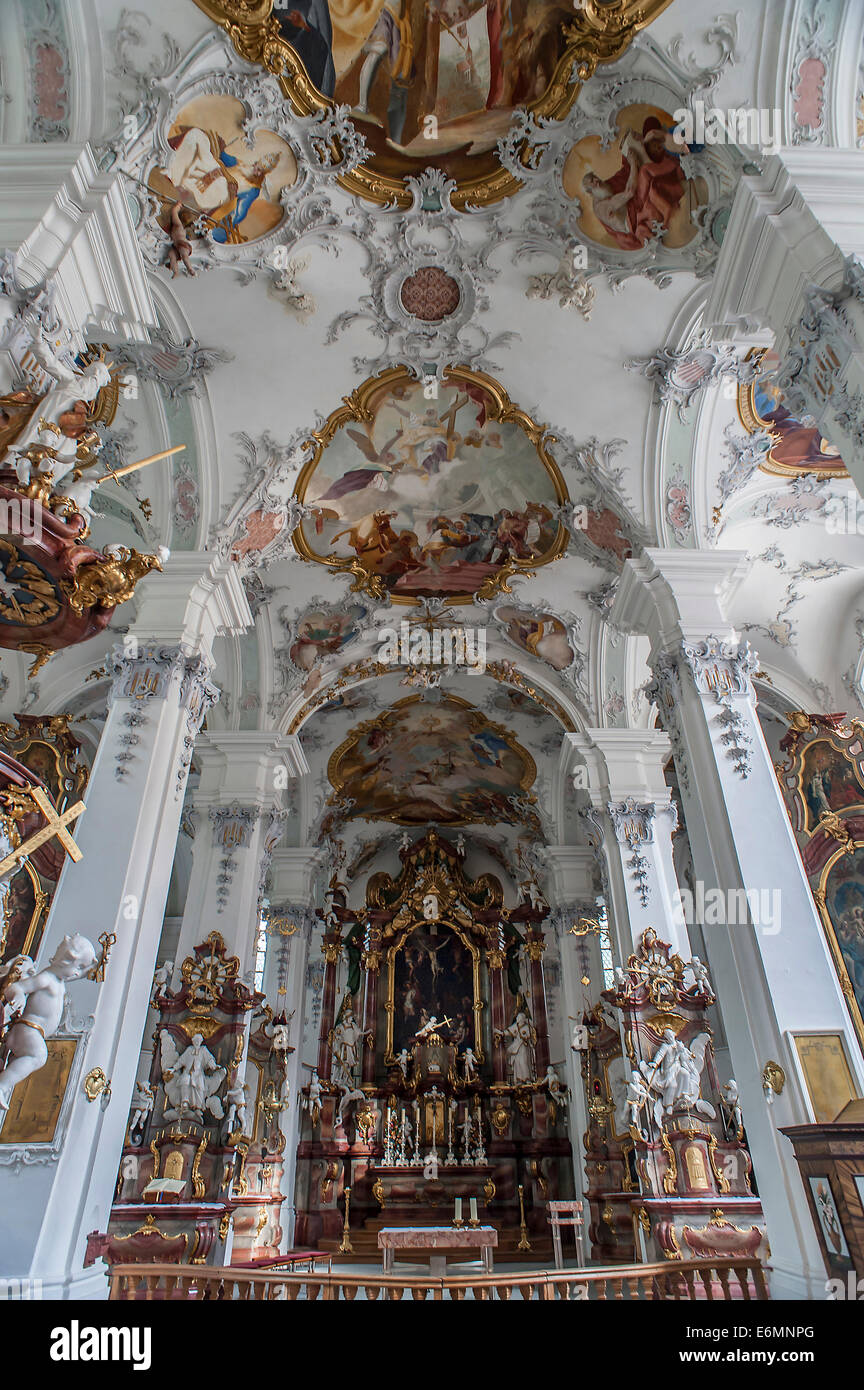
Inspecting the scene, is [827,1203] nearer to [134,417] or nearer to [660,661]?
[660,661]

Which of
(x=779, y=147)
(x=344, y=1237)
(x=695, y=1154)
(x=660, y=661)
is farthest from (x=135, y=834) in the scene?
(x=344, y=1237)

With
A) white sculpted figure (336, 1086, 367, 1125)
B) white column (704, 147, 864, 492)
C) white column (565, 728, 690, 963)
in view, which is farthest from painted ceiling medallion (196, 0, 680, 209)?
white sculpted figure (336, 1086, 367, 1125)

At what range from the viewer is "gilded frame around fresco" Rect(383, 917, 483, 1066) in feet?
67.9

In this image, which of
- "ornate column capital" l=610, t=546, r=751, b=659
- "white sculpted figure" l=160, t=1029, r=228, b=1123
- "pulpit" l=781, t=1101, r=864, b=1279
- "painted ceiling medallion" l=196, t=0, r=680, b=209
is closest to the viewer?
"pulpit" l=781, t=1101, r=864, b=1279

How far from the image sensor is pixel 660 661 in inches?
373

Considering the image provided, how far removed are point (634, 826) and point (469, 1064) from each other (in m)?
10.2

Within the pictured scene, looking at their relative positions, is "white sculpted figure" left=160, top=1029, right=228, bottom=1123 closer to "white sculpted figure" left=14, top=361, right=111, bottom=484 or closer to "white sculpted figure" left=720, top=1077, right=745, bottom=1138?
"white sculpted figure" left=720, top=1077, right=745, bottom=1138

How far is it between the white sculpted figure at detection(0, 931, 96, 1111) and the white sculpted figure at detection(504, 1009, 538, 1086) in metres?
16.0

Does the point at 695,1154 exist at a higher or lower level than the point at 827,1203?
higher

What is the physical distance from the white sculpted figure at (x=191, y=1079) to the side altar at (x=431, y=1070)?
8149 mm

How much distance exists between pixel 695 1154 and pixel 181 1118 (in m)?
6.10

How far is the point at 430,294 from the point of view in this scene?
973 cm

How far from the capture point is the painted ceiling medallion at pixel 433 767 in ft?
59.5

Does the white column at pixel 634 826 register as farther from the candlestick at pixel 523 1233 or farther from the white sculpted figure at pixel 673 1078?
the candlestick at pixel 523 1233
